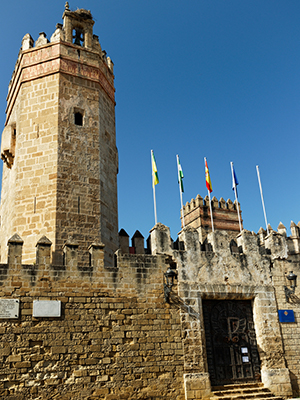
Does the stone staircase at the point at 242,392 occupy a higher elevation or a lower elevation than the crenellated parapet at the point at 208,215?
lower

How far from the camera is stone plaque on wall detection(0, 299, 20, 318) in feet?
29.3

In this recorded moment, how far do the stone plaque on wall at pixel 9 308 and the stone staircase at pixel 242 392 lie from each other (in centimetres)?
513

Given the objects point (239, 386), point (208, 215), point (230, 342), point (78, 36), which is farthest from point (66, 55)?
point (208, 215)

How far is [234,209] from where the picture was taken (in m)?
26.6

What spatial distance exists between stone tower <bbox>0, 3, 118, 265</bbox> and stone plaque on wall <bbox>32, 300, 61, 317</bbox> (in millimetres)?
1484

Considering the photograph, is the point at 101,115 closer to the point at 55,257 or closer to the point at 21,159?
the point at 21,159

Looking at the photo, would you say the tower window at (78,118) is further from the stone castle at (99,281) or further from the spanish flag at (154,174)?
the spanish flag at (154,174)

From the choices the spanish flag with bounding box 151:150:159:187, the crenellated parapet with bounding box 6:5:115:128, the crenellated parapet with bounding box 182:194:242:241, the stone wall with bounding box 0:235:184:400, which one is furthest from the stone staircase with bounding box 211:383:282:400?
the crenellated parapet with bounding box 182:194:242:241

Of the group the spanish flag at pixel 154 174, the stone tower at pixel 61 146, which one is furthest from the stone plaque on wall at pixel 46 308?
the spanish flag at pixel 154 174

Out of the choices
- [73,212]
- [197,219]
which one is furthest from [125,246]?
[197,219]

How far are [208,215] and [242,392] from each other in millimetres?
15532

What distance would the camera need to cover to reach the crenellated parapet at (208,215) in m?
25.1

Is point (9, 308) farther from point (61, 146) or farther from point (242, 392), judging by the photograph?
point (242, 392)

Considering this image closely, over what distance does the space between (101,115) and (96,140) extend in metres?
1.00
